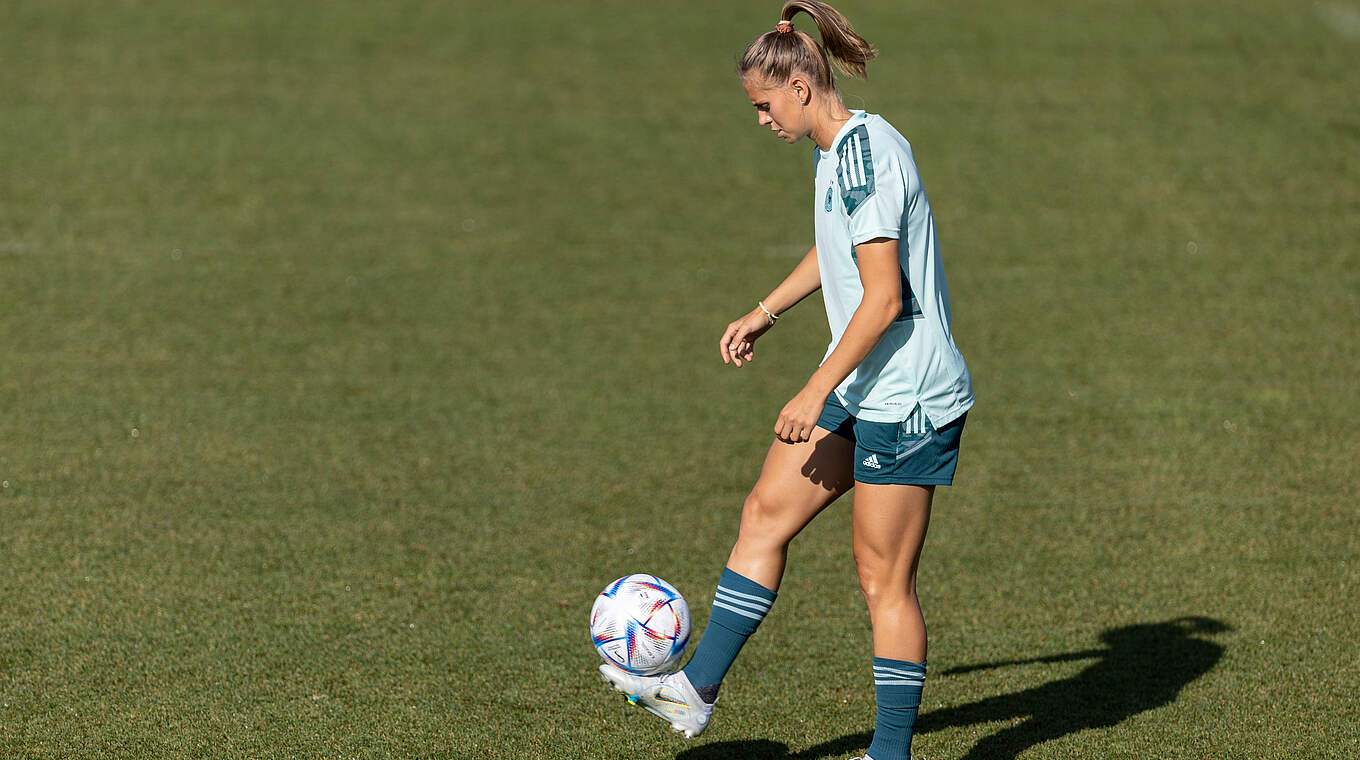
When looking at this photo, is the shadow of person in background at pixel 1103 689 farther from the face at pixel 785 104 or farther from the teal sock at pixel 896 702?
the face at pixel 785 104

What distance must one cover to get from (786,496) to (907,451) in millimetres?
415

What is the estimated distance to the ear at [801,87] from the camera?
3.31 m

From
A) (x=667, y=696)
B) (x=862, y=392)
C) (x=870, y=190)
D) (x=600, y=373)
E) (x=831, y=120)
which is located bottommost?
(x=667, y=696)

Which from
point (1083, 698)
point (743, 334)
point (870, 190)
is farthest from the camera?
point (1083, 698)

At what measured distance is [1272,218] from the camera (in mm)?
9156

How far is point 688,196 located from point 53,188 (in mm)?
4343

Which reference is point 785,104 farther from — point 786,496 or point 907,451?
point 786,496

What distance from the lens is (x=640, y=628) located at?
3680mm

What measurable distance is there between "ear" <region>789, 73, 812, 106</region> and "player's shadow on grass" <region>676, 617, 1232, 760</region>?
1.86 m

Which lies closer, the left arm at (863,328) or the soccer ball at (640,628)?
the left arm at (863,328)

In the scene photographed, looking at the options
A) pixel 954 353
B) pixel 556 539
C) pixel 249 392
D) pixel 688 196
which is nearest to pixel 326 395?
pixel 249 392

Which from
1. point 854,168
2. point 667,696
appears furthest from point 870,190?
point 667,696

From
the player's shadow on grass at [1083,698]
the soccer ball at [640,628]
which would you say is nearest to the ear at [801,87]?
the soccer ball at [640,628]

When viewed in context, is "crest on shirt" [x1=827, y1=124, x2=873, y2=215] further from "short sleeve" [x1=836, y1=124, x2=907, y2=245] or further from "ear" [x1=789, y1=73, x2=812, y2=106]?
"ear" [x1=789, y1=73, x2=812, y2=106]
